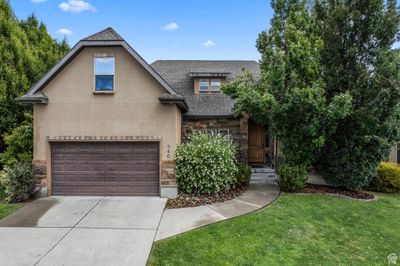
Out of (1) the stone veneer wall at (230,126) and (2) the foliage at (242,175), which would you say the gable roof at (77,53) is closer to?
(1) the stone veneer wall at (230,126)

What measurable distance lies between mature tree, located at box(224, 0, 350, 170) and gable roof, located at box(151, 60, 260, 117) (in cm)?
204

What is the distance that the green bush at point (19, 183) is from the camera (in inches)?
356

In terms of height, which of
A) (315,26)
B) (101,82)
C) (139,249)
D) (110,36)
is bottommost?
(139,249)

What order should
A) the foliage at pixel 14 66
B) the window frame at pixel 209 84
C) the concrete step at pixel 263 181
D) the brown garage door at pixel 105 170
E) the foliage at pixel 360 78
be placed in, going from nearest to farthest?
the foliage at pixel 360 78
the brown garage door at pixel 105 170
the concrete step at pixel 263 181
the foliage at pixel 14 66
the window frame at pixel 209 84

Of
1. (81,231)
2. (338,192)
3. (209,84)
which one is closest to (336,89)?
(338,192)

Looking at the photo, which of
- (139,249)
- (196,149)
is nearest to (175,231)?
(139,249)

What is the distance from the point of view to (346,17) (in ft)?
32.2

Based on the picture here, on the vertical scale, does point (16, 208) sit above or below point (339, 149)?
below

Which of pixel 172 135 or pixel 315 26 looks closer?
pixel 172 135

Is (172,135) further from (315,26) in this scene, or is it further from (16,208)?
(315,26)

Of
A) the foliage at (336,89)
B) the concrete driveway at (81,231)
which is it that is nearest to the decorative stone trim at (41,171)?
the concrete driveway at (81,231)

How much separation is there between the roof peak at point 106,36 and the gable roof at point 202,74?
4.55 metres

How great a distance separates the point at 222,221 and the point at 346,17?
8859 mm

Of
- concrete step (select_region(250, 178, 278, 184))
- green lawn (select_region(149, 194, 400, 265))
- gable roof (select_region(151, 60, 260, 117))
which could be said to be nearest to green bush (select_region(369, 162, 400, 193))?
green lawn (select_region(149, 194, 400, 265))
